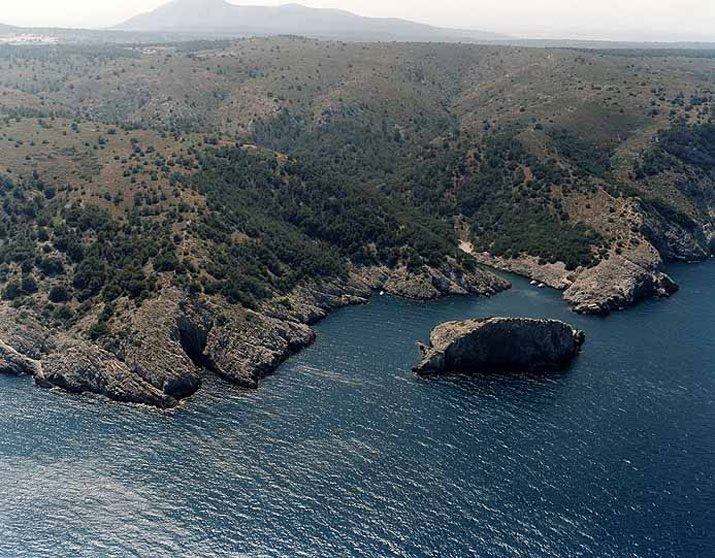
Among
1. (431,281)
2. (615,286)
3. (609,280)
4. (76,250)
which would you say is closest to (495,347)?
(431,281)

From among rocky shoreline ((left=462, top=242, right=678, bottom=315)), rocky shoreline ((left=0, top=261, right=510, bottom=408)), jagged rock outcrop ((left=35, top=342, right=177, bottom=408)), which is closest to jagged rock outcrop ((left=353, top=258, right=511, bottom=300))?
rocky shoreline ((left=462, top=242, right=678, bottom=315))

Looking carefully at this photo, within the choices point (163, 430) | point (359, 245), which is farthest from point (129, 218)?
point (163, 430)

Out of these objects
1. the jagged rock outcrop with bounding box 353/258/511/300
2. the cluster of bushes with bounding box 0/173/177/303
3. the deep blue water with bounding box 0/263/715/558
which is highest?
the cluster of bushes with bounding box 0/173/177/303

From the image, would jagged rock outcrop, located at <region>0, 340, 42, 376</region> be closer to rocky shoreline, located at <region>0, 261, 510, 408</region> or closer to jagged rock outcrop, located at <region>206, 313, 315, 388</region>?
rocky shoreline, located at <region>0, 261, 510, 408</region>

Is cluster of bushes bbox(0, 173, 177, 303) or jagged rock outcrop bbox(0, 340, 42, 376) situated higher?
cluster of bushes bbox(0, 173, 177, 303)

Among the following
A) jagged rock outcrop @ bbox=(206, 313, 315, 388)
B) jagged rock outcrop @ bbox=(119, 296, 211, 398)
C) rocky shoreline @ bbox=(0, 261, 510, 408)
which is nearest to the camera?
rocky shoreline @ bbox=(0, 261, 510, 408)

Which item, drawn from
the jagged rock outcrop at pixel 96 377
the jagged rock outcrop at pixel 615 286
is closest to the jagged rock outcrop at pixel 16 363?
the jagged rock outcrop at pixel 96 377
